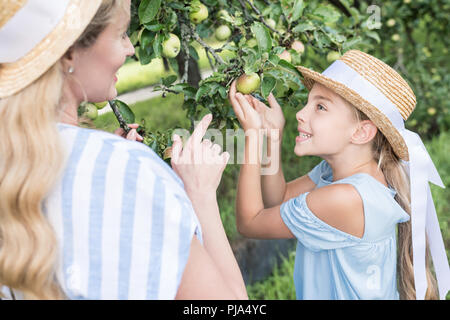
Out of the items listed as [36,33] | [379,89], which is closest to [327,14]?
[379,89]

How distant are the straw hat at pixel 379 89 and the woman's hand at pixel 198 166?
0.42 metres

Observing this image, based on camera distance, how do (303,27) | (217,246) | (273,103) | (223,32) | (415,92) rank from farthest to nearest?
(415,92) → (223,32) → (303,27) → (273,103) → (217,246)

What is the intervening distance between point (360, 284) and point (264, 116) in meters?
0.59

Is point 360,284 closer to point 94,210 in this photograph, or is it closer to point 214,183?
point 214,183

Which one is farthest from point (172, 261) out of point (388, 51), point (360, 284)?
point (388, 51)

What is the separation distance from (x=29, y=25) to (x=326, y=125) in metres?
0.85

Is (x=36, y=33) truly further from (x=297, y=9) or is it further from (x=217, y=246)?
(x=297, y=9)

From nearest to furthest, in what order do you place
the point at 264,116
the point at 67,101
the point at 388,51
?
the point at 67,101
the point at 264,116
the point at 388,51

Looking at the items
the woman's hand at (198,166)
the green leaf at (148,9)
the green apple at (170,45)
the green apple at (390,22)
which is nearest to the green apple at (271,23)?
the green apple at (170,45)

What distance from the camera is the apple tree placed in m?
1.40

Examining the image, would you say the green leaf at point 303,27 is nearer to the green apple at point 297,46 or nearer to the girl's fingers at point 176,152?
the green apple at point 297,46

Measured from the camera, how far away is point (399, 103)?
1.36 metres

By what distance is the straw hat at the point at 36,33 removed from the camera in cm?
89

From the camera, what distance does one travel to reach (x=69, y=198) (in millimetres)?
876
